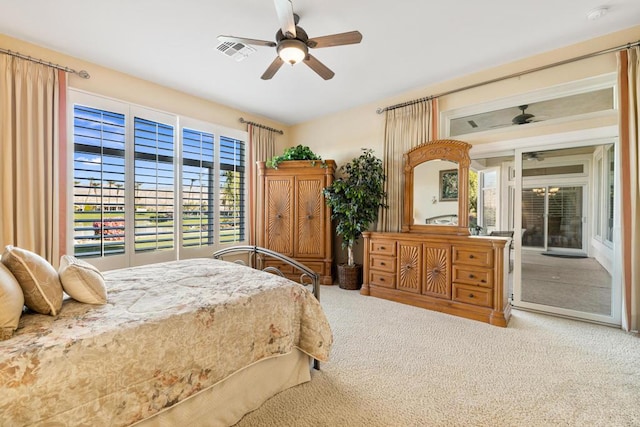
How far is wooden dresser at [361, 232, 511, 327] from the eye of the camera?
303 centimetres

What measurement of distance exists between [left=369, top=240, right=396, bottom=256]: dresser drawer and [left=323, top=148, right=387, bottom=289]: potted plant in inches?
13.7

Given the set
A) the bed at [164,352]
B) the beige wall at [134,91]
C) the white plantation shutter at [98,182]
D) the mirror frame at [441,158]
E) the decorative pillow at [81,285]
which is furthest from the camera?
the mirror frame at [441,158]

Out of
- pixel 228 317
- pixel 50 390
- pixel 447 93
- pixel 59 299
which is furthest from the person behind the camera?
pixel 447 93

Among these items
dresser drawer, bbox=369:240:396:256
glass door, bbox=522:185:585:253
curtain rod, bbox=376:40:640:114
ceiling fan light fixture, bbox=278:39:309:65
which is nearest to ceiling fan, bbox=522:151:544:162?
glass door, bbox=522:185:585:253

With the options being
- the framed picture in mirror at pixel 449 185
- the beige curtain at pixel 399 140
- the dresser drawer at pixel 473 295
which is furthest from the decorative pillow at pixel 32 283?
the framed picture in mirror at pixel 449 185

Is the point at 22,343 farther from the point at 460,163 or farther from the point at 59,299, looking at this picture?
the point at 460,163

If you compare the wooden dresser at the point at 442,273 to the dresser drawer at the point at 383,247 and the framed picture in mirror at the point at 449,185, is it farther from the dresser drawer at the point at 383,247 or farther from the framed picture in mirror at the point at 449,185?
the framed picture in mirror at the point at 449,185

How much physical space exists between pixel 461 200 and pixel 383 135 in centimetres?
159

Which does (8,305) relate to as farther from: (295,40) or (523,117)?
(523,117)

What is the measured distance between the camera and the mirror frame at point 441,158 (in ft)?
11.6

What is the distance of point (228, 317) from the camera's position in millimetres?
1545

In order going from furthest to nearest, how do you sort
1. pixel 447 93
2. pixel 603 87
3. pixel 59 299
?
pixel 447 93 → pixel 603 87 → pixel 59 299

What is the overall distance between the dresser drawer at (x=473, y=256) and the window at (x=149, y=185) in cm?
345

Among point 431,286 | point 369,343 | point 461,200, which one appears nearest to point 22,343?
point 369,343
